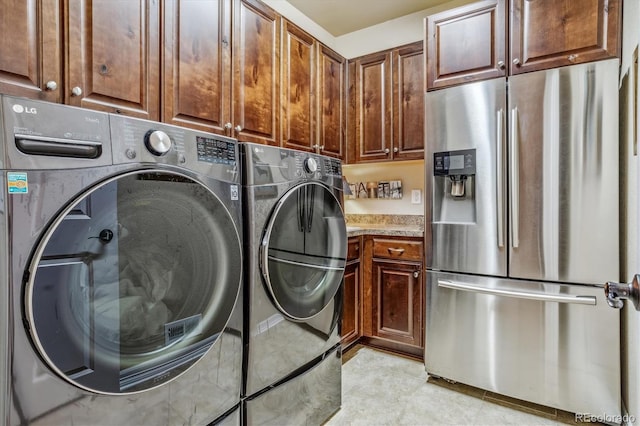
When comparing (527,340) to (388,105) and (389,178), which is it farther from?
(388,105)

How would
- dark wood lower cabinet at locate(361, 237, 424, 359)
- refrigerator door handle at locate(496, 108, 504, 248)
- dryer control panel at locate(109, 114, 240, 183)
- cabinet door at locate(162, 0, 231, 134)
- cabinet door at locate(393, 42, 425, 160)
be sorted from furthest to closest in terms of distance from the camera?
cabinet door at locate(393, 42, 425, 160)
dark wood lower cabinet at locate(361, 237, 424, 359)
refrigerator door handle at locate(496, 108, 504, 248)
cabinet door at locate(162, 0, 231, 134)
dryer control panel at locate(109, 114, 240, 183)

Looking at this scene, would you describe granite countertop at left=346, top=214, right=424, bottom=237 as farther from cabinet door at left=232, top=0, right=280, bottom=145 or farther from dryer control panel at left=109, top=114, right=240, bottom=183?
dryer control panel at left=109, top=114, right=240, bottom=183

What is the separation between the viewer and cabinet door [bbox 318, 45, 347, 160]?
2490 millimetres

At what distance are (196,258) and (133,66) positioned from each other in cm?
86

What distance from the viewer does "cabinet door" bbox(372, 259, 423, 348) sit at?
A: 95.3 inches

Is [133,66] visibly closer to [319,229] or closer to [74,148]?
[74,148]

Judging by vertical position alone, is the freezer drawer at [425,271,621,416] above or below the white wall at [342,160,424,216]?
below

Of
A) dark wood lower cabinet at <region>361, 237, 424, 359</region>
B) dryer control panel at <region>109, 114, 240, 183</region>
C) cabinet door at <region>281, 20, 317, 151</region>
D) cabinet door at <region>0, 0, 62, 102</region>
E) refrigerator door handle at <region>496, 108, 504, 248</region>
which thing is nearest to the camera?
dryer control panel at <region>109, 114, 240, 183</region>

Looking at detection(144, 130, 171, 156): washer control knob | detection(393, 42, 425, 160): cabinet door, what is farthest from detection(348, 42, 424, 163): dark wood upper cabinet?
detection(144, 130, 171, 156): washer control knob

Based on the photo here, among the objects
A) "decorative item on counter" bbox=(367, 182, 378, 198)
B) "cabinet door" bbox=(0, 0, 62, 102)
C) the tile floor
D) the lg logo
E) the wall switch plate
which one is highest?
"cabinet door" bbox=(0, 0, 62, 102)

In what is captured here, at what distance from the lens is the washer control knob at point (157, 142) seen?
988mm

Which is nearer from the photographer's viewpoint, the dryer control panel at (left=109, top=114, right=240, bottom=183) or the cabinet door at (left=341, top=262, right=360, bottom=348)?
the dryer control panel at (left=109, top=114, right=240, bottom=183)

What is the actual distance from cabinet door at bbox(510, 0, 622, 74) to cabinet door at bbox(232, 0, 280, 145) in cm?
138

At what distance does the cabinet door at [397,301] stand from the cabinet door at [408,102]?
0.86 m
